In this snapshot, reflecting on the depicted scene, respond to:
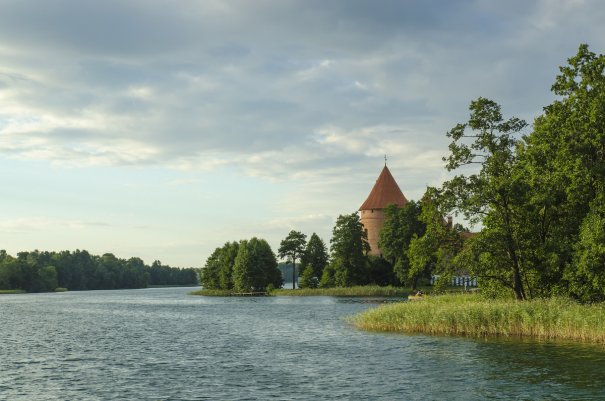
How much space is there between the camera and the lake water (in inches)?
823

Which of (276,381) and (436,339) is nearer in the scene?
(276,381)

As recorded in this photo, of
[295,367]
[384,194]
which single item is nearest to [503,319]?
[295,367]

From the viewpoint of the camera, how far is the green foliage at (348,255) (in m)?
102

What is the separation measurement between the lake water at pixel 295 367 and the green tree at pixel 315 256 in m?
73.8

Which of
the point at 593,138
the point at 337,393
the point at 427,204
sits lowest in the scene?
the point at 337,393

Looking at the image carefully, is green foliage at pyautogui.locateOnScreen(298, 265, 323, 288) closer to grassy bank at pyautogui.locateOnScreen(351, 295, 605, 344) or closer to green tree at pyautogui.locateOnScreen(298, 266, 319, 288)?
green tree at pyautogui.locateOnScreen(298, 266, 319, 288)

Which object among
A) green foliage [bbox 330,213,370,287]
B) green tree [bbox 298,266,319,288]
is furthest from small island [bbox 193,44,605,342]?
green tree [bbox 298,266,319,288]

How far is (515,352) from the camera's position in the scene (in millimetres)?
28109

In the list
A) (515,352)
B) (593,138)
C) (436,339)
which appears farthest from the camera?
(593,138)

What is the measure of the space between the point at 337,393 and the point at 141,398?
631 centimetres

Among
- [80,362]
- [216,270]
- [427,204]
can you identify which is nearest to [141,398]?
[80,362]

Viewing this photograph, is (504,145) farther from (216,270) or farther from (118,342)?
(216,270)

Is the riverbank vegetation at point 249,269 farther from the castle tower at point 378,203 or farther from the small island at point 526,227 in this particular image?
the small island at point 526,227

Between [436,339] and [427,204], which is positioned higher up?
[427,204]
